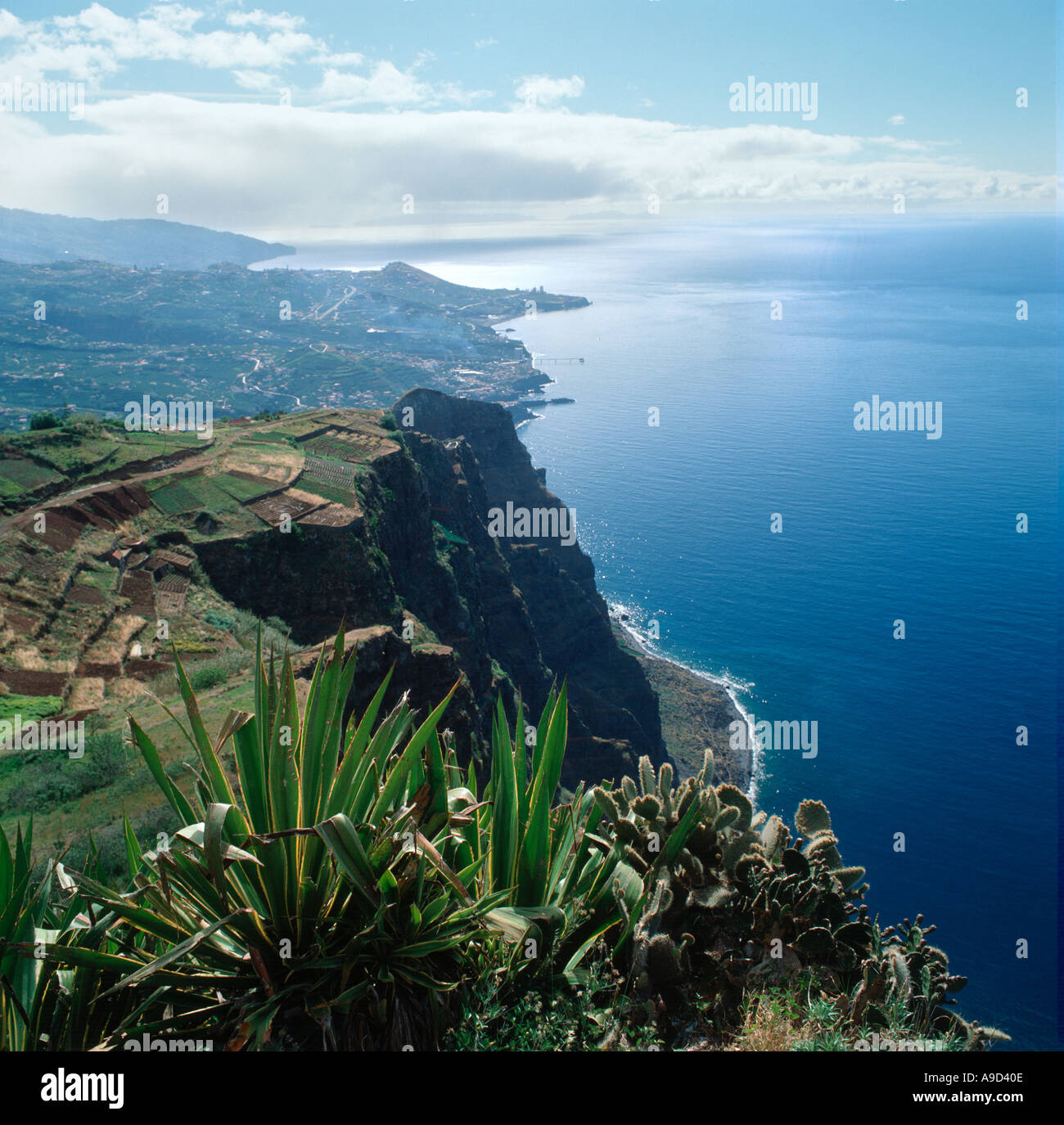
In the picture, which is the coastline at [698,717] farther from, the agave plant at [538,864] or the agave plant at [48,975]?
the agave plant at [48,975]

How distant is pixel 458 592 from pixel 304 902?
39.8m

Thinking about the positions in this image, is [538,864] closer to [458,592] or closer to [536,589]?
[458,592]

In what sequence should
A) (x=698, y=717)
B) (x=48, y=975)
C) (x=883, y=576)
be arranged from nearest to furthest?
1. (x=48, y=975)
2. (x=698, y=717)
3. (x=883, y=576)

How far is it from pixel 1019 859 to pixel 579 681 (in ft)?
97.5

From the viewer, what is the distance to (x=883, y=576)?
2884 inches

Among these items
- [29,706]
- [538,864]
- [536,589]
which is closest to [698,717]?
[536,589]

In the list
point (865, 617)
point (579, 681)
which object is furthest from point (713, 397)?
point (579, 681)

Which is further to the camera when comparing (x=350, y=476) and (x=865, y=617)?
(x=865, y=617)

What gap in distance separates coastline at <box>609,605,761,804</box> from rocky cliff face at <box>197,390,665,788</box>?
3173 millimetres

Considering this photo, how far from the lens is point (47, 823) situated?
36.0 feet

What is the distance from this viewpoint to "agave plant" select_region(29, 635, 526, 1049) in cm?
317

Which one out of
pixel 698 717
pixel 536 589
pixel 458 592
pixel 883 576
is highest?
pixel 458 592
